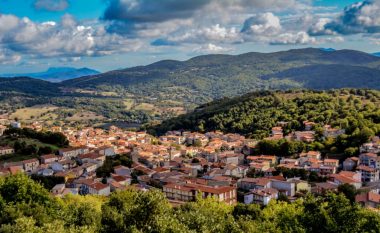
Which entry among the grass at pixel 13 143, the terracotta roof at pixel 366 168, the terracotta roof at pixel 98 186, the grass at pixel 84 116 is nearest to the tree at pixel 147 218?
the terracotta roof at pixel 98 186

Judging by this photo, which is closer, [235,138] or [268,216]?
[268,216]

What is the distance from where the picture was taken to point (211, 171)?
5838 cm

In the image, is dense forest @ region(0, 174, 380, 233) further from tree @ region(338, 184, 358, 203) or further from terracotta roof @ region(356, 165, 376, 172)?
terracotta roof @ region(356, 165, 376, 172)

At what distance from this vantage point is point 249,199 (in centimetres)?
4588

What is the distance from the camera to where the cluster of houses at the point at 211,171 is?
46.8m

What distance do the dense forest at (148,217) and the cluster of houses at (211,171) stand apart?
45.7 ft

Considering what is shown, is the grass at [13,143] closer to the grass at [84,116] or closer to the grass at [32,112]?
the grass at [32,112]

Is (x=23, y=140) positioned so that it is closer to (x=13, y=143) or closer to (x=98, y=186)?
(x=13, y=143)

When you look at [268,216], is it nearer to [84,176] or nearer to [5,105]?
[84,176]

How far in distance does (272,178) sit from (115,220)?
29930mm

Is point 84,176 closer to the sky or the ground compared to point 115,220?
closer to the ground

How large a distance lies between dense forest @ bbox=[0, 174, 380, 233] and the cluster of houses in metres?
13.9

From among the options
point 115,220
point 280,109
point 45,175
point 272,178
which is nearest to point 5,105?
point 280,109

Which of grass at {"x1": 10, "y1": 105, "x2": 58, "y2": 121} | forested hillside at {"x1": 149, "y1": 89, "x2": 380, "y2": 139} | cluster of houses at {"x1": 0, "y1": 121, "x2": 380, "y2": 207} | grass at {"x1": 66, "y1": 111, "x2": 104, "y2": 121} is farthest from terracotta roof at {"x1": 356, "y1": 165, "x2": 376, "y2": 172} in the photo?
grass at {"x1": 10, "y1": 105, "x2": 58, "y2": 121}
